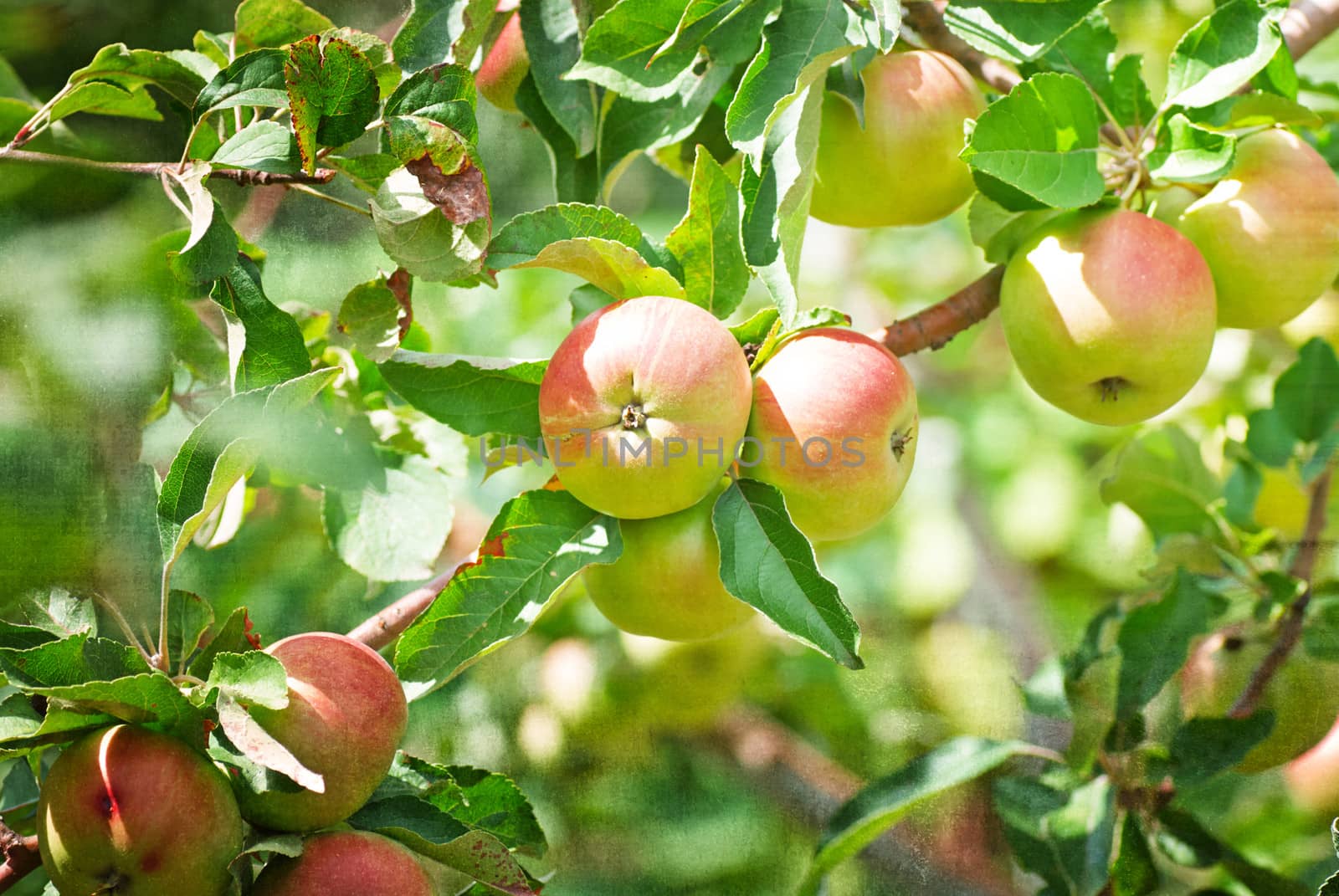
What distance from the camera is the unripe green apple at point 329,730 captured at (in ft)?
2.07

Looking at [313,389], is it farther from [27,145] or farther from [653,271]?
[27,145]

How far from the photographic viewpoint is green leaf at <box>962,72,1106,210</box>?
27.6 inches

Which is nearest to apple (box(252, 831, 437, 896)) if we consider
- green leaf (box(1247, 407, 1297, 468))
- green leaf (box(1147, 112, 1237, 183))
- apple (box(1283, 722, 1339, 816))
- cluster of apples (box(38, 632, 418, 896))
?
cluster of apples (box(38, 632, 418, 896))

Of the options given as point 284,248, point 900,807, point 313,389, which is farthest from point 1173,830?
point 284,248

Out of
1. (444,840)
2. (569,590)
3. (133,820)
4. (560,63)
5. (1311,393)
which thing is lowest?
(569,590)

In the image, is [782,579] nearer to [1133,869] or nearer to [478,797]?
[478,797]

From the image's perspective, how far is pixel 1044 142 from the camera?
2.42ft

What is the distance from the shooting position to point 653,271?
0.70 metres

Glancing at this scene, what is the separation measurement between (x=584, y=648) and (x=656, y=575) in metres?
0.61

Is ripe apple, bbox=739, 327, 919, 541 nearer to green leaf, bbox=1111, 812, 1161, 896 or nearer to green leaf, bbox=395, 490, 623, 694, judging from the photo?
green leaf, bbox=395, 490, 623, 694

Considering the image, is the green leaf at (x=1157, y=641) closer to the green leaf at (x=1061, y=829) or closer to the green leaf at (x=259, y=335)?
the green leaf at (x=1061, y=829)

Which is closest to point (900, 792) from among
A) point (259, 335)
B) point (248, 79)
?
point (259, 335)

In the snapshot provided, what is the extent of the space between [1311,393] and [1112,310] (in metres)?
0.52

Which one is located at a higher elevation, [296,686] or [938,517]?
[296,686]
